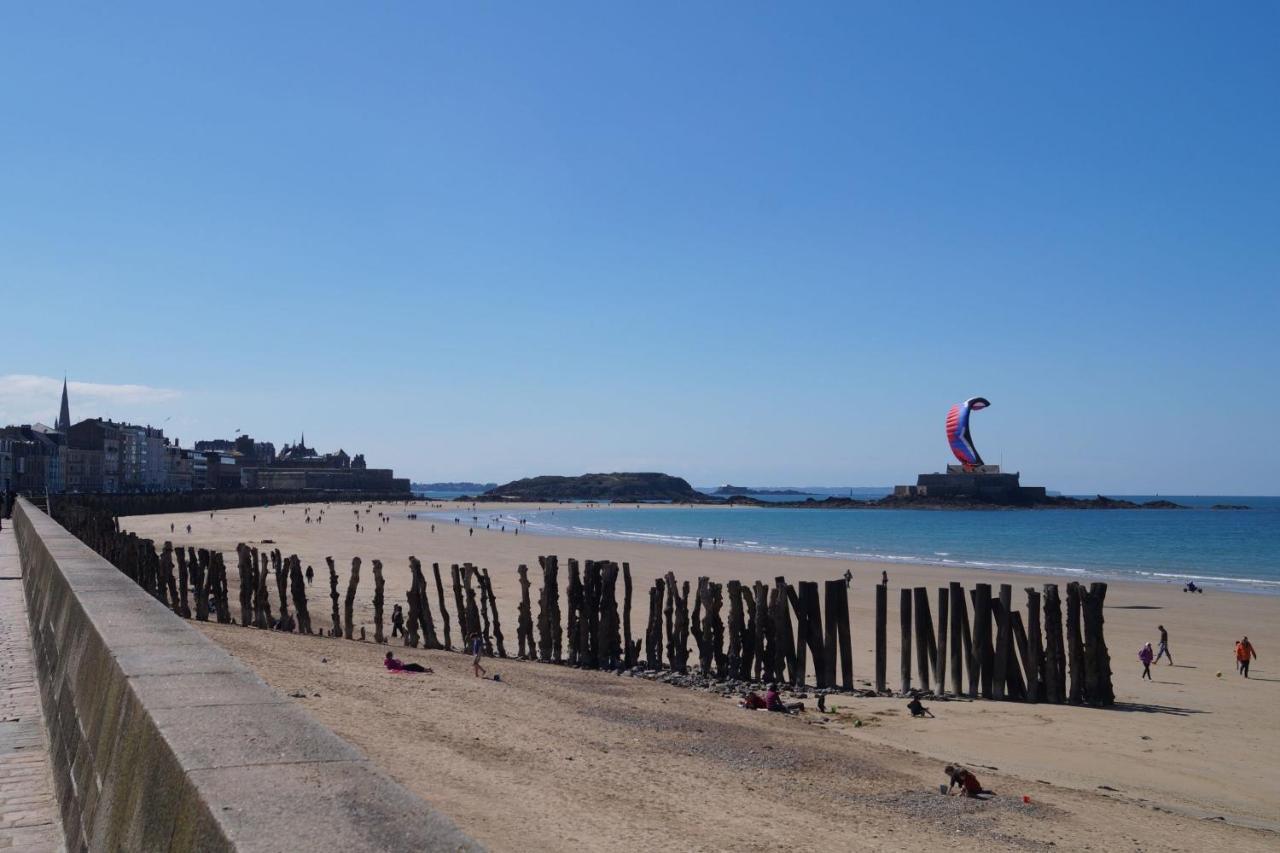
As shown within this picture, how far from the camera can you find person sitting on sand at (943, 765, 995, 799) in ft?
30.0

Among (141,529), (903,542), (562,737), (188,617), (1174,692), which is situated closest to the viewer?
(562,737)

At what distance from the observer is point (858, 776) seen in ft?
31.5

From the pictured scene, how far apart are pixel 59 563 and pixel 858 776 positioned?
24.9 feet

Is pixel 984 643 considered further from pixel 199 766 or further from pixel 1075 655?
pixel 199 766

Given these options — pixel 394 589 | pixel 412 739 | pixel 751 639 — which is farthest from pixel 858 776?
pixel 394 589

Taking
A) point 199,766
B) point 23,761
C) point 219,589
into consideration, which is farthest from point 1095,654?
point 219,589

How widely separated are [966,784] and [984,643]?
19.0 feet

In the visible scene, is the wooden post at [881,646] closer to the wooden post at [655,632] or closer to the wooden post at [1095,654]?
the wooden post at [1095,654]

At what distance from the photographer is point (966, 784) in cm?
920

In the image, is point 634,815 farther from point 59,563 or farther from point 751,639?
point 751,639

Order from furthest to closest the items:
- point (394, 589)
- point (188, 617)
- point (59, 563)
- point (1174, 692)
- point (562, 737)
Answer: point (394, 589)
point (188, 617)
point (1174, 692)
point (562, 737)
point (59, 563)

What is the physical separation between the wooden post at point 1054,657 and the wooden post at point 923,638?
154 cm

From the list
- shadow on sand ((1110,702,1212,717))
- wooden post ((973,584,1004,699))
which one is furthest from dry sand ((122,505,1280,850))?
wooden post ((973,584,1004,699))

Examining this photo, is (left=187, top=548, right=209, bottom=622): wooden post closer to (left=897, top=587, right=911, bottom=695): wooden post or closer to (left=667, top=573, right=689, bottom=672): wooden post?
(left=667, top=573, right=689, bottom=672): wooden post
